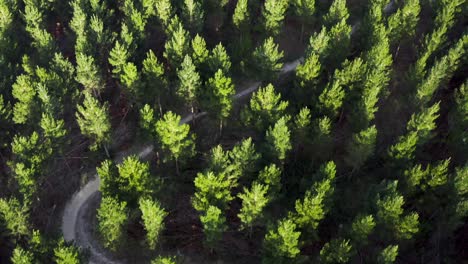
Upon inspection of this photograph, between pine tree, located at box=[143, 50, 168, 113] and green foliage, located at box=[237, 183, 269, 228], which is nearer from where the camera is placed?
green foliage, located at box=[237, 183, 269, 228]

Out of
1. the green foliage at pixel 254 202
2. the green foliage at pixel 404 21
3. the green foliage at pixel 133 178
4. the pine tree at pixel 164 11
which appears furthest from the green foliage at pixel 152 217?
the green foliage at pixel 404 21

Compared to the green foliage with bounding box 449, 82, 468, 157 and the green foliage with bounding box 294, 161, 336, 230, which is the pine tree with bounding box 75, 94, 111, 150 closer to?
the green foliage with bounding box 294, 161, 336, 230

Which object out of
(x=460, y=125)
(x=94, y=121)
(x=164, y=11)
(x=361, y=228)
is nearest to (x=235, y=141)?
(x=94, y=121)

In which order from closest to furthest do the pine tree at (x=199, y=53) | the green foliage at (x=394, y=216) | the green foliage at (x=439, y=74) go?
the green foliage at (x=394, y=216)
the green foliage at (x=439, y=74)
the pine tree at (x=199, y=53)

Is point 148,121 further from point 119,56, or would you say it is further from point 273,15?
point 273,15

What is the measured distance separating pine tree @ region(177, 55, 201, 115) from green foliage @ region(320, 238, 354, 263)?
29399mm

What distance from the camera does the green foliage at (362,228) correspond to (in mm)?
50562

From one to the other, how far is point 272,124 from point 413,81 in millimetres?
23086

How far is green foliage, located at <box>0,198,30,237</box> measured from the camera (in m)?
54.2

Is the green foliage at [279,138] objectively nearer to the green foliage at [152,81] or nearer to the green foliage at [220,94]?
the green foliage at [220,94]

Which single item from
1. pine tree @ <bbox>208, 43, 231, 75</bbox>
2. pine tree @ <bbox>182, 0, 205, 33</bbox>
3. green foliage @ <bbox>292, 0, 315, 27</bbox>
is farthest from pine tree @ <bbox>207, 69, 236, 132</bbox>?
green foliage @ <bbox>292, 0, 315, 27</bbox>

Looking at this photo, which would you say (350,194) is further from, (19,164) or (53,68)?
(53,68)

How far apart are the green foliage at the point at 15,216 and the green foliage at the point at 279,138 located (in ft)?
104

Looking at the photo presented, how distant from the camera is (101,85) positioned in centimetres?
7125
